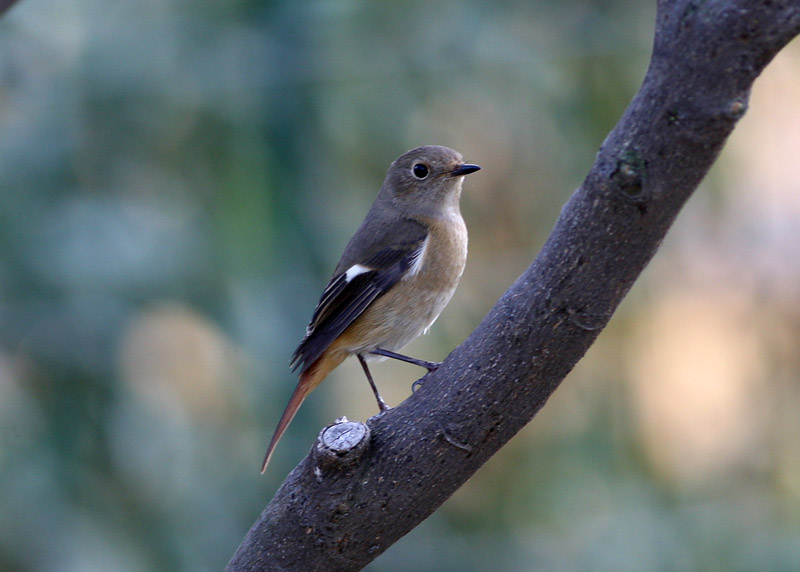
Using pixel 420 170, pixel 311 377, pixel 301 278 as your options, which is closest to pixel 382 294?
pixel 311 377

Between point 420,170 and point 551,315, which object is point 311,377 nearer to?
point 420,170

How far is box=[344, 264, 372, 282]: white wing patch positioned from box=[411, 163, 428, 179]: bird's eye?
509 millimetres

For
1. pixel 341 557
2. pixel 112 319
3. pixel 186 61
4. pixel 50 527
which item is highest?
pixel 186 61

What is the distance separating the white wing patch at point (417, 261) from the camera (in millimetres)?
3260

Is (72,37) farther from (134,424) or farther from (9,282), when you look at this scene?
(134,424)

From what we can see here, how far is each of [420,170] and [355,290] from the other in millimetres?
642

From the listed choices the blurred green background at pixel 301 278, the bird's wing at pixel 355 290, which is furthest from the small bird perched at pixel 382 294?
the blurred green background at pixel 301 278

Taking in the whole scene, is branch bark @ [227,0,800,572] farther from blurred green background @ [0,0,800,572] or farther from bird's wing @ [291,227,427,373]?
blurred green background @ [0,0,800,572]

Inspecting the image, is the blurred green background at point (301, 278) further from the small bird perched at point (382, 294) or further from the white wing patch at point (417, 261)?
the white wing patch at point (417, 261)

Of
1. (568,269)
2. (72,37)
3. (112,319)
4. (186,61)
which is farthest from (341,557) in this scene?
(72,37)

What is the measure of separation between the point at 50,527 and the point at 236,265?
1.30 metres

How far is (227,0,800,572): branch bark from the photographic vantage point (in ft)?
A: 5.38

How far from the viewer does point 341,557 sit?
2.27 metres

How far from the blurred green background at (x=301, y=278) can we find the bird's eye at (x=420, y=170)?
2.38 ft
